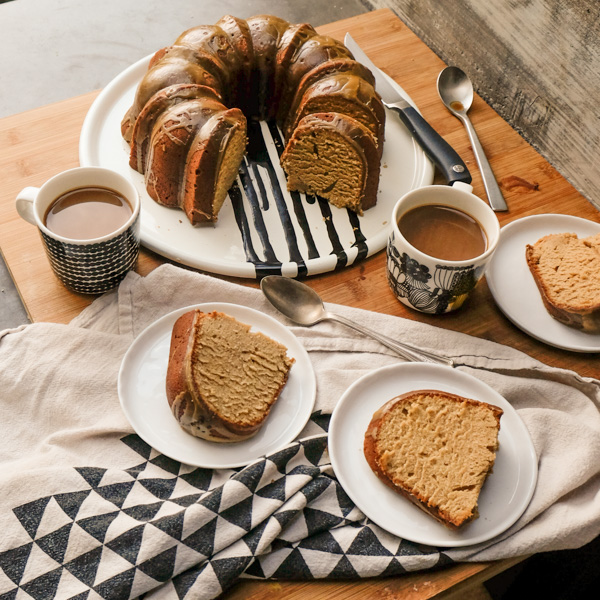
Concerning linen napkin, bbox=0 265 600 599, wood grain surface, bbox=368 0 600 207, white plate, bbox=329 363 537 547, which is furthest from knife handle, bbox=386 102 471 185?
white plate, bbox=329 363 537 547

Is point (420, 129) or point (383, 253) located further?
point (420, 129)

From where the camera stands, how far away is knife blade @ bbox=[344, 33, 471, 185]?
201 centimetres

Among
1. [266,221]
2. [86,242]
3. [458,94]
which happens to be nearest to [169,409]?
[86,242]

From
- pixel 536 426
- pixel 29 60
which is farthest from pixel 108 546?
pixel 29 60

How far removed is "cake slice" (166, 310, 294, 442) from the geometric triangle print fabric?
0.32 ft

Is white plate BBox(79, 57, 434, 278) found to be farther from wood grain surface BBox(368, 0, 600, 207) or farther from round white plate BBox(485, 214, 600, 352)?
wood grain surface BBox(368, 0, 600, 207)

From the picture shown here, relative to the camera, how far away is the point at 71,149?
81.0 inches

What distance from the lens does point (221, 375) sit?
5.00ft

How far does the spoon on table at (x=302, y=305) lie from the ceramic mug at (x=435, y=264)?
0.44ft

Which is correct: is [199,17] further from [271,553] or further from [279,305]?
[271,553]

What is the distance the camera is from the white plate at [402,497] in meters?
1.42

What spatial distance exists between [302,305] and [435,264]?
34 centimetres

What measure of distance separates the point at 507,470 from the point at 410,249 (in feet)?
1.73

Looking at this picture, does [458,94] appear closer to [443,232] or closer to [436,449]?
[443,232]
